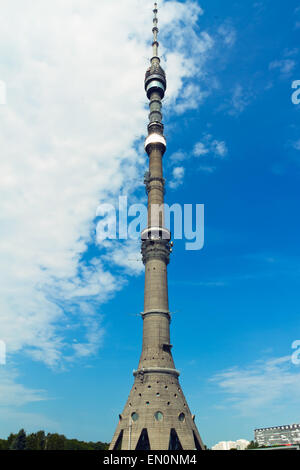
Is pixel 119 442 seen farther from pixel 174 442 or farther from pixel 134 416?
pixel 174 442

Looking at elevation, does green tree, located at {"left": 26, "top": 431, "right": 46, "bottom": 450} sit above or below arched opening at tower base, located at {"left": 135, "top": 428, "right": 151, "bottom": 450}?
below

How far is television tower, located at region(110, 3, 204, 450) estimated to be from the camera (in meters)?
59.5

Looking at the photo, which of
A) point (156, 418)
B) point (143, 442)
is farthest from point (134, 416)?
point (143, 442)

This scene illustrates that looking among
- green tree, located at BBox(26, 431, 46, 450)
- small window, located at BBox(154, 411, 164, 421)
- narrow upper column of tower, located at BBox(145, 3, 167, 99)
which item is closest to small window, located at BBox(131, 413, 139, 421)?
small window, located at BBox(154, 411, 164, 421)

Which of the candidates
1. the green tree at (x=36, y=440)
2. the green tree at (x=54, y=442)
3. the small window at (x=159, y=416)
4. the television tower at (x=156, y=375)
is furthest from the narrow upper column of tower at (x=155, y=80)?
the green tree at (x=54, y=442)

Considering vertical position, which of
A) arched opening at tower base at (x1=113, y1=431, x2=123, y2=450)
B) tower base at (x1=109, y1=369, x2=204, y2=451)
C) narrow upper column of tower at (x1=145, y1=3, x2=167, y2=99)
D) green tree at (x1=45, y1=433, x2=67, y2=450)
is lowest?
green tree at (x1=45, y1=433, x2=67, y2=450)

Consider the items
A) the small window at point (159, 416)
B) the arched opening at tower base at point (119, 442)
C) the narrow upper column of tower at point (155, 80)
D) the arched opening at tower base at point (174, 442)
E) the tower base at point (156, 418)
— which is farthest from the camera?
the narrow upper column of tower at point (155, 80)

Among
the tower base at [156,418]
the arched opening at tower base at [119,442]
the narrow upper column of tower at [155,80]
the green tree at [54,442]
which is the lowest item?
the green tree at [54,442]

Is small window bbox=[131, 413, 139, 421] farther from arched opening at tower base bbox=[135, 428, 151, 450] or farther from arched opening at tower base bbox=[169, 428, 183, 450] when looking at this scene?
arched opening at tower base bbox=[169, 428, 183, 450]

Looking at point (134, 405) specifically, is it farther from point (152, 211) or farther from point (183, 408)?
point (152, 211)

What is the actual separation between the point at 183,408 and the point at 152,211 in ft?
138

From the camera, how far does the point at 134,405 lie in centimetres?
6272

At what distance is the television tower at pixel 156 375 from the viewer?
59.5m

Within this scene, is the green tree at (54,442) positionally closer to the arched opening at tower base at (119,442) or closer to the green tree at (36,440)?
the green tree at (36,440)
